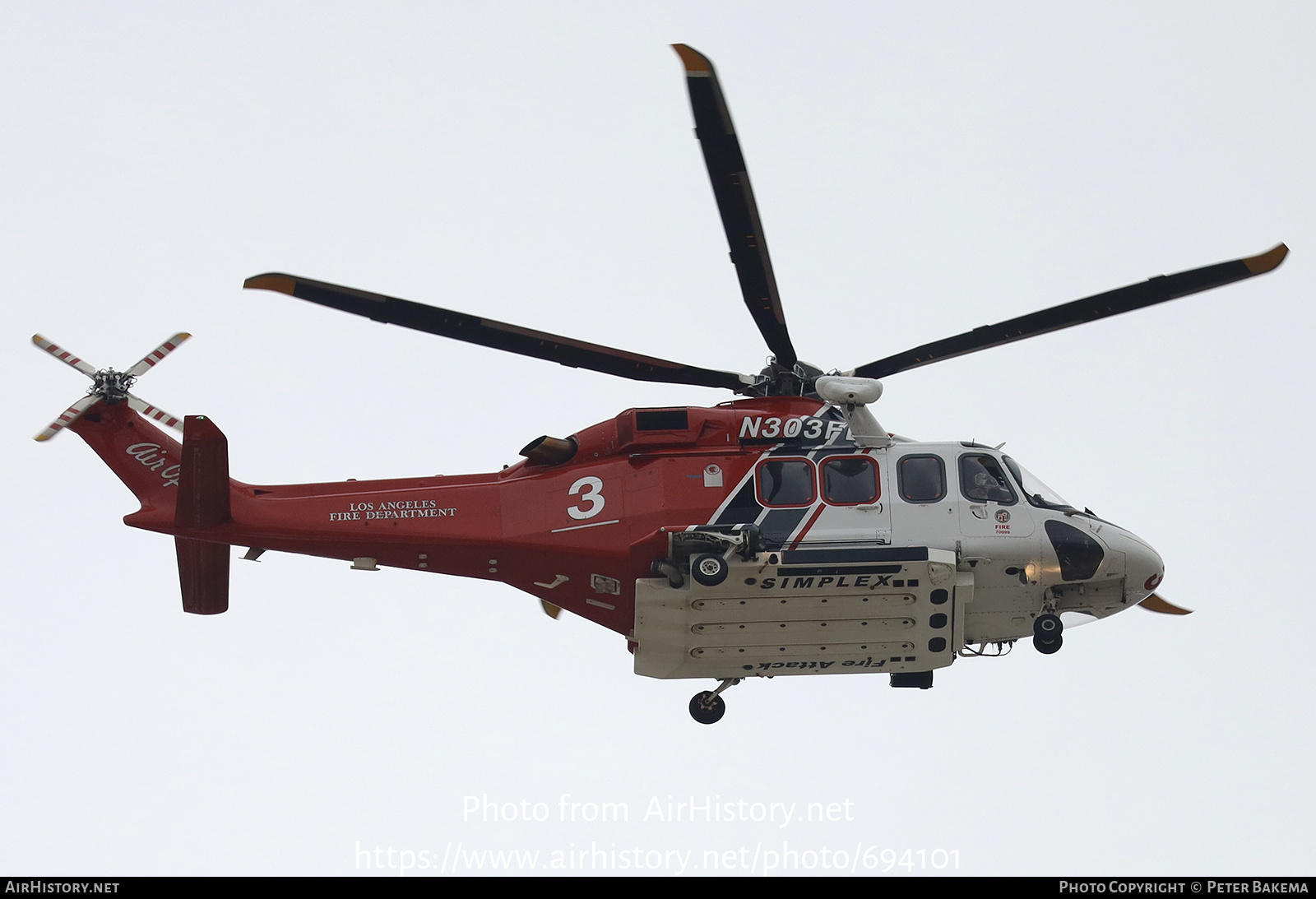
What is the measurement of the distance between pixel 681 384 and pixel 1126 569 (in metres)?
5.67

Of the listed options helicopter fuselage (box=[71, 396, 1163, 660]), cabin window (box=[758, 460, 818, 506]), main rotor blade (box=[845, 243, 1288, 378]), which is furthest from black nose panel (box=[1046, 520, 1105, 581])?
cabin window (box=[758, 460, 818, 506])

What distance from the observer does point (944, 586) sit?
1417 centimetres

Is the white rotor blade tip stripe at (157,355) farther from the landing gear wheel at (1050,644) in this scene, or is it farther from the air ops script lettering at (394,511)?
the landing gear wheel at (1050,644)

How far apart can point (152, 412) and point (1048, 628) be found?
10.9 metres

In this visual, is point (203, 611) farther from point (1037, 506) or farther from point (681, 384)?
point (1037, 506)

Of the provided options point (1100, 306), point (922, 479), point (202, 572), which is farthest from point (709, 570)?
point (202, 572)

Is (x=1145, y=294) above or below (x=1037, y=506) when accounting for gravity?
above

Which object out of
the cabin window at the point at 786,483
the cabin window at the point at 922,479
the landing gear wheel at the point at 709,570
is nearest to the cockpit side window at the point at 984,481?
the cabin window at the point at 922,479

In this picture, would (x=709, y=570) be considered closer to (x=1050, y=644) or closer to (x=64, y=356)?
(x=1050, y=644)

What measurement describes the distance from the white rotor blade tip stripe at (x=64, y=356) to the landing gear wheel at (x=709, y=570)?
7701 mm

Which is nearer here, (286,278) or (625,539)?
(286,278)

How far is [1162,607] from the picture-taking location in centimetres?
1628
